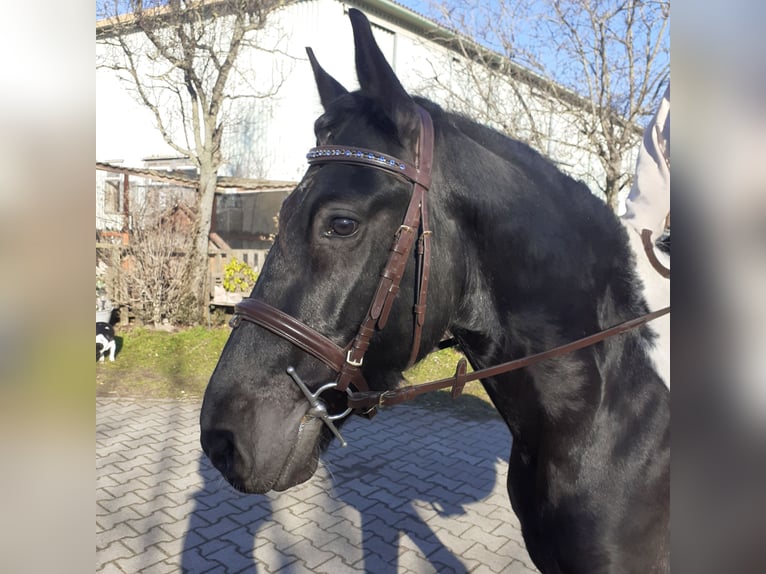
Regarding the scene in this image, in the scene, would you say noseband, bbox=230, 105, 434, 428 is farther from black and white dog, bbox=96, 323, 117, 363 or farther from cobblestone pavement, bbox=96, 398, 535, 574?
black and white dog, bbox=96, 323, 117, 363

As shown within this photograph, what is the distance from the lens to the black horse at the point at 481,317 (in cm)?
151

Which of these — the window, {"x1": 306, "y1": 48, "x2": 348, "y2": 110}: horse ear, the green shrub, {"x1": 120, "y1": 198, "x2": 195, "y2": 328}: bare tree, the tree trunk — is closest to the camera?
{"x1": 306, "y1": 48, "x2": 348, "y2": 110}: horse ear

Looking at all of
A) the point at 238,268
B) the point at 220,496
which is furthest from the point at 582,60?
the point at 220,496

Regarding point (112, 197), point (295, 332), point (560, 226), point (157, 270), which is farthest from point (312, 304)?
point (112, 197)

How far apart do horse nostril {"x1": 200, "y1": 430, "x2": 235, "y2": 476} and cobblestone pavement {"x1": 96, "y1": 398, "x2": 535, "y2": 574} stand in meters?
1.32

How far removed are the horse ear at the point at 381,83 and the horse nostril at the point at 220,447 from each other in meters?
1.01

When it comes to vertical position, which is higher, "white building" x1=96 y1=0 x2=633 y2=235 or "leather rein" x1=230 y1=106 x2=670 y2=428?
"white building" x1=96 y1=0 x2=633 y2=235

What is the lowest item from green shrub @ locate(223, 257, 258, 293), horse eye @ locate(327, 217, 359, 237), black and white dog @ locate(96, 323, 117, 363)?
black and white dog @ locate(96, 323, 117, 363)

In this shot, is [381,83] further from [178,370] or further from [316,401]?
[178,370]

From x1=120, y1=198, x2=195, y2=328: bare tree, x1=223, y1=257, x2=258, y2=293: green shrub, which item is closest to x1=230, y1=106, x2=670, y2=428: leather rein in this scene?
x1=120, y1=198, x2=195, y2=328: bare tree

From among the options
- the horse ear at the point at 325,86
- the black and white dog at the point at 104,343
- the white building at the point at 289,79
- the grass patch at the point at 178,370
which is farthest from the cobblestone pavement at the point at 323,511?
the white building at the point at 289,79

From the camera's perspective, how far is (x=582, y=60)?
908 cm

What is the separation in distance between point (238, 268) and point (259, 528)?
23.3 ft

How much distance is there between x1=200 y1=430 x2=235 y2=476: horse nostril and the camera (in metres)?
1.50
